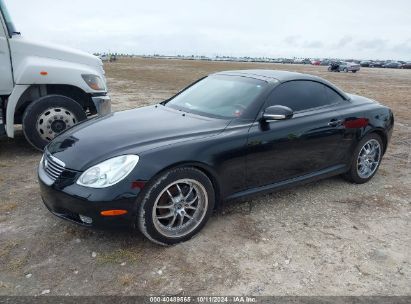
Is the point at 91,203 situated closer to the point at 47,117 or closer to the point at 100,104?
the point at 47,117

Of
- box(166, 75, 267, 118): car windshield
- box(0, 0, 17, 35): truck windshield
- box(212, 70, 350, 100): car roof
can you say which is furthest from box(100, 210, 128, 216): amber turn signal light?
box(0, 0, 17, 35): truck windshield

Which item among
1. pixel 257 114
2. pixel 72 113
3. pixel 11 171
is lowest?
pixel 11 171

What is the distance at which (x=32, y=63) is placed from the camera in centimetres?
567

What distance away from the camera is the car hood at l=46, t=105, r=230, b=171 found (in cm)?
329

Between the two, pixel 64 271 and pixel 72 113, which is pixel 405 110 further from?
pixel 64 271

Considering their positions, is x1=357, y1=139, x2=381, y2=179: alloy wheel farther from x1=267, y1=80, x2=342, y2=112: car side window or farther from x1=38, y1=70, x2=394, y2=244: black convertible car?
x1=267, y1=80, x2=342, y2=112: car side window

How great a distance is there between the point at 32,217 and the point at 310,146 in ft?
10.1

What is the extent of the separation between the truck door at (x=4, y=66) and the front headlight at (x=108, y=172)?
3.30m

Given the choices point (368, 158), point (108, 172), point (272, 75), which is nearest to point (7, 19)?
point (108, 172)

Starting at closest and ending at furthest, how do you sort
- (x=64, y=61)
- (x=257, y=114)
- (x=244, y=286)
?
(x=244, y=286) < (x=257, y=114) < (x=64, y=61)

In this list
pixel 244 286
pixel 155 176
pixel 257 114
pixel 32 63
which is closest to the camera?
pixel 244 286

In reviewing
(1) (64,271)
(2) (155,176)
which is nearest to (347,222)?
(2) (155,176)

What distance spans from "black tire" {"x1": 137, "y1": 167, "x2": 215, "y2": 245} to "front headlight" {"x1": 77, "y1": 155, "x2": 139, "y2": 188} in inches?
9.2

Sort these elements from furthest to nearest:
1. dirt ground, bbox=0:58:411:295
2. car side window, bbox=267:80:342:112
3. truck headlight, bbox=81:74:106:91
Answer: truck headlight, bbox=81:74:106:91, car side window, bbox=267:80:342:112, dirt ground, bbox=0:58:411:295
